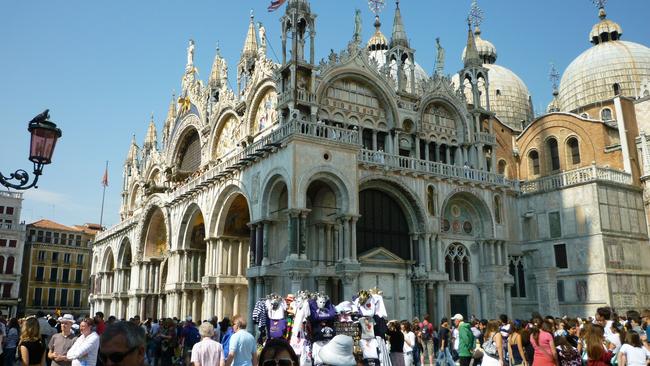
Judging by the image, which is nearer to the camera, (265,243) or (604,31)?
(265,243)

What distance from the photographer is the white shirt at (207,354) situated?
859 cm

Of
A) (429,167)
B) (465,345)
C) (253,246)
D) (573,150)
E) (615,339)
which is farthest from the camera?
(573,150)

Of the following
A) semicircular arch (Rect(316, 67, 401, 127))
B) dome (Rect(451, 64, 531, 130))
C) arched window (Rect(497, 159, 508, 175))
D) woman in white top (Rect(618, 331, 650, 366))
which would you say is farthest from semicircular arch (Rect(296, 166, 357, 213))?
dome (Rect(451, 64, 531, 130))

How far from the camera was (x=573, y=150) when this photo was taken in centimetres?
3684

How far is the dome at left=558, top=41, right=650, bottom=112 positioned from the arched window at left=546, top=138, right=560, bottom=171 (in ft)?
33.5

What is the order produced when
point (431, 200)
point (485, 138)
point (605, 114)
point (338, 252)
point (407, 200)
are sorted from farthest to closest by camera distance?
point (605, 114) → point (485, 138) → point (431, 200) → point (407, 200) → point (338, 252)

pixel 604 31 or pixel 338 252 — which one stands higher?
pixel 604 31

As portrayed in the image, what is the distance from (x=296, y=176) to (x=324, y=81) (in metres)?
7.10

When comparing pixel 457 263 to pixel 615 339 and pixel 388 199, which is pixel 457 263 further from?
pixel 615 339

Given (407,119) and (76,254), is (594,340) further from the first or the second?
(76,254)

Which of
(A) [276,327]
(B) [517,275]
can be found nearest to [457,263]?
(B) [517,275]

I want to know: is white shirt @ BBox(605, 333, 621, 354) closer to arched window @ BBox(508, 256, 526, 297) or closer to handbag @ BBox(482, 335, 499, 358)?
handbag @ BBox(482, 335, 499, 358)

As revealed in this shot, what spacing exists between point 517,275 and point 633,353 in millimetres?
23939

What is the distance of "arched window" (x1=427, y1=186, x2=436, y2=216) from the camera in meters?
27.8
